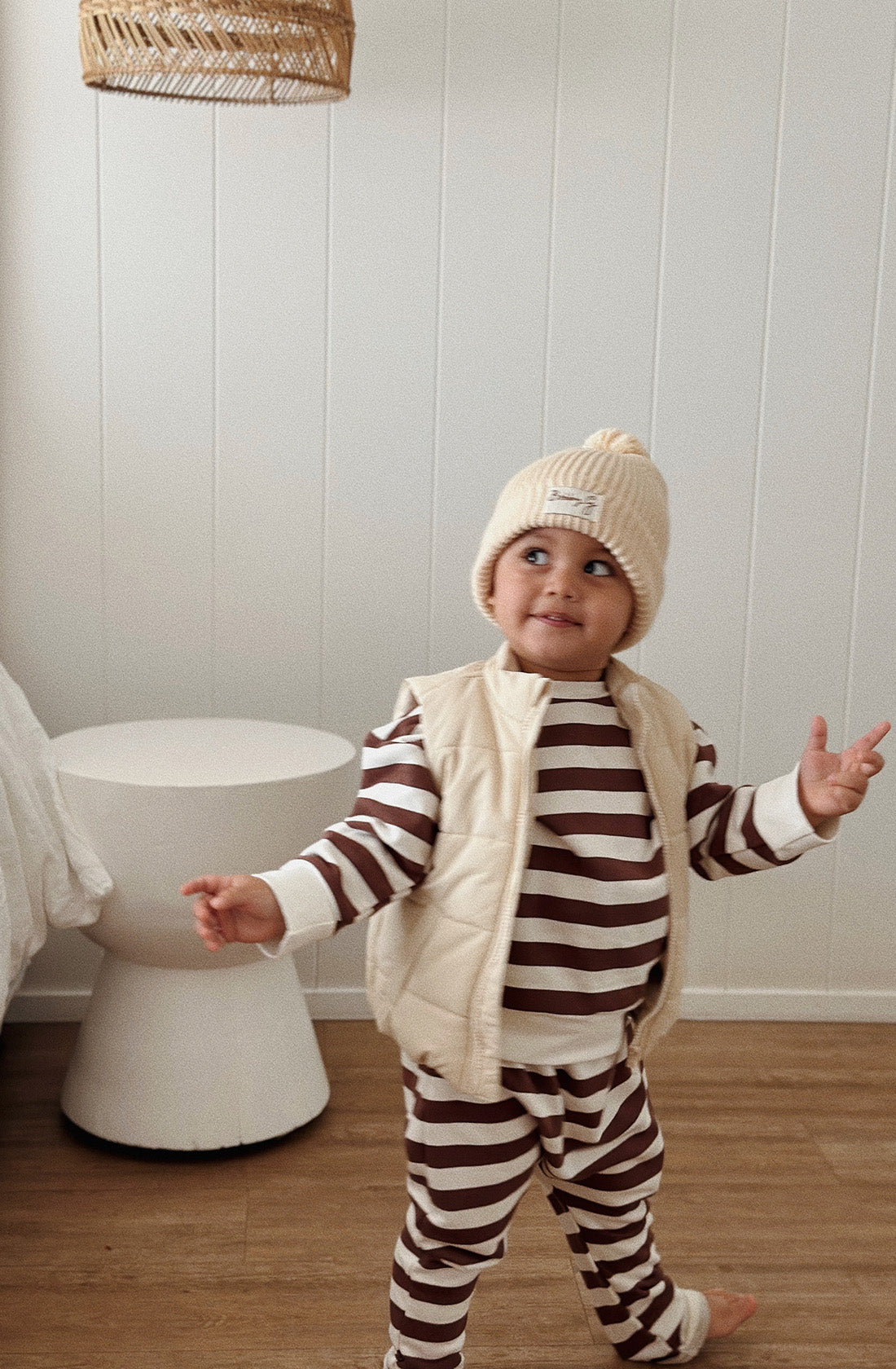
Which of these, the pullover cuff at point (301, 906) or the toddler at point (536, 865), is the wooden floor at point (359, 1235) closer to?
the toddler at point (536, 865)

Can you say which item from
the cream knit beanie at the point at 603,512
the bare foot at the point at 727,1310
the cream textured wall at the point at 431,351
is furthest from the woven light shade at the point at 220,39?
the bare foot at the point at 727,1310

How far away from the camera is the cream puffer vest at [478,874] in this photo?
1119 mm

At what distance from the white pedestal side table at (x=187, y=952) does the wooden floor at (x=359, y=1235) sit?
0.20 feet

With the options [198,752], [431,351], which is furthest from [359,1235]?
[431,351]

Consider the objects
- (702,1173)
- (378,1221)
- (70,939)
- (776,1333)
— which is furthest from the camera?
(70,939)

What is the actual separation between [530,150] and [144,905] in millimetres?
1137

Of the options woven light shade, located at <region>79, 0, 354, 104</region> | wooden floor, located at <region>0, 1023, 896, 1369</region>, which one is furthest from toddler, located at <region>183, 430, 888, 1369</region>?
woven light shade, located at <region>79, 0, 354, 104</region>

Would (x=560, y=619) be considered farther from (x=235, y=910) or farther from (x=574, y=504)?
(x=235, y=910)

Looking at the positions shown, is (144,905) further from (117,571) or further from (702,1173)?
(702,1173)

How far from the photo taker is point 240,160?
1.93 m

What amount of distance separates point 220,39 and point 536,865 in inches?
40.3

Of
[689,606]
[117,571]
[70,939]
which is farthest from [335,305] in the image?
[70,939]

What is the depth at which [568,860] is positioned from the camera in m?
1.16

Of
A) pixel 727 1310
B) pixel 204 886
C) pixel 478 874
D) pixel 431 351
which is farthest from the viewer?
pixel 431 351
